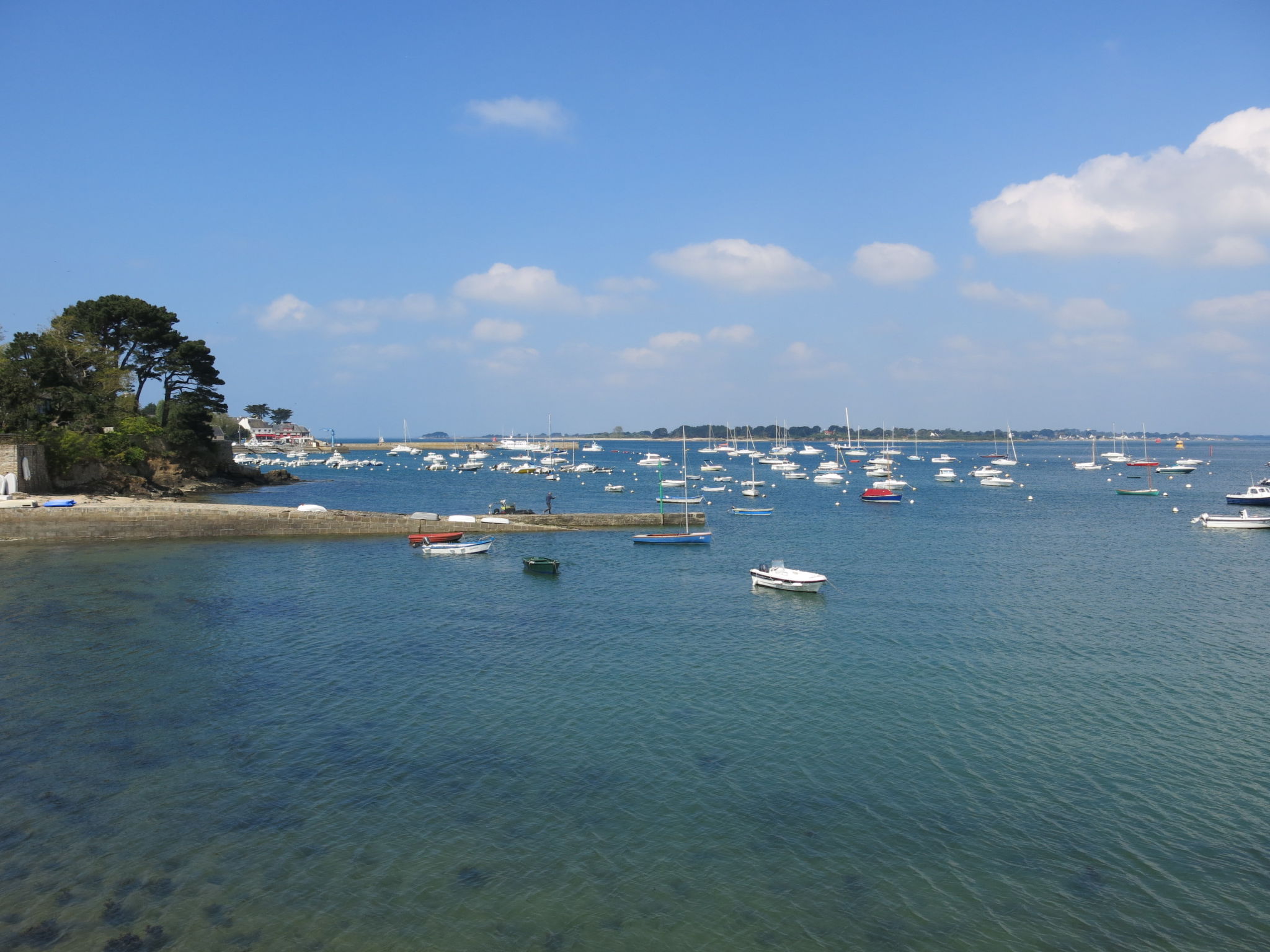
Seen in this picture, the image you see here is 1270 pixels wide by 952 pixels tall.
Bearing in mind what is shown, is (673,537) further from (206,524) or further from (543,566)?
(206,524)

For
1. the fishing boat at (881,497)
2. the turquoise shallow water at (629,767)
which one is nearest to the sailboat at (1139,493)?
the fishing boat at (881,497)

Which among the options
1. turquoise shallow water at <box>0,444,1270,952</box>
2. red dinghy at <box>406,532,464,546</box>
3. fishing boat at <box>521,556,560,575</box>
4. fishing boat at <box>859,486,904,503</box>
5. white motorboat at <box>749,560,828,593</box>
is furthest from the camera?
fishing boat at <box>859,486,904,503</box>

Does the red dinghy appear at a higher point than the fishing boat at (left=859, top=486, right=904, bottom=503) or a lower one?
higher

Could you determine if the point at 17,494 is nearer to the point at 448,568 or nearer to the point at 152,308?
the point at 152,308

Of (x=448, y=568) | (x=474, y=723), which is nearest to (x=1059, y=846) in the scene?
(x=474, y=723)

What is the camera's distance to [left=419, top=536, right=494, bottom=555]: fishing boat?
4638cm

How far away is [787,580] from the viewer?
36562mm

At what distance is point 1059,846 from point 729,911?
Result: 683cm

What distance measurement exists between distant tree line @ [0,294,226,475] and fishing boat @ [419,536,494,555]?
31.8 meters

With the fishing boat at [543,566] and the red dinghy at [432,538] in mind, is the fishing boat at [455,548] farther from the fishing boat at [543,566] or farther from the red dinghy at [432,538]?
the fishing boat at [543,566]

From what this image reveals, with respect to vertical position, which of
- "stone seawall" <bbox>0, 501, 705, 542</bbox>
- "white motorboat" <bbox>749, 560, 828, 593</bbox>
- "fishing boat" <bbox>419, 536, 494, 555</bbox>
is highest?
"stone seawall" <bbox>0, 501, 705, 542</bbox>

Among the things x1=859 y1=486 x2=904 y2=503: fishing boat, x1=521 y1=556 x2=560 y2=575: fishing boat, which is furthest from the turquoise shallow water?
x1=859 y1=486 x2=904 y2=503: fishing boat

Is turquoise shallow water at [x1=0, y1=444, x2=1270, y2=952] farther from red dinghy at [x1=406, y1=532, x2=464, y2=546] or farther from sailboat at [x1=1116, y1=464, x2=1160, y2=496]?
sailboat at [x1=1116, y1=464, x2=1160, y2=496]

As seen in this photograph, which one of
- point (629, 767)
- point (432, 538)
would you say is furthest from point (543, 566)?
point (629, 767)
